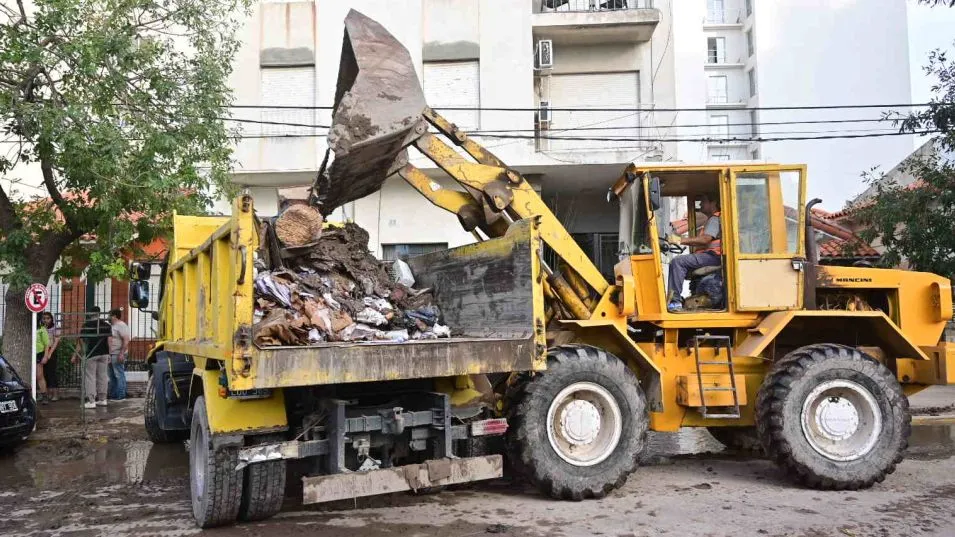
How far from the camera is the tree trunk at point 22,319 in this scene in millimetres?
10469

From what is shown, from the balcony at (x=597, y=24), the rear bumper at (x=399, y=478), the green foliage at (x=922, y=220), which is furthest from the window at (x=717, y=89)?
the rear bumper at (x=399, y=478)

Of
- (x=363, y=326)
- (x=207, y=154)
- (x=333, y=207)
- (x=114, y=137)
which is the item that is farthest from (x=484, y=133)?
(x=363, y=326)

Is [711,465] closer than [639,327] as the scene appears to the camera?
No

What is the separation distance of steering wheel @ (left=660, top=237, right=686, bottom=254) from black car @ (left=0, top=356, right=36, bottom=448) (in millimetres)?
7555

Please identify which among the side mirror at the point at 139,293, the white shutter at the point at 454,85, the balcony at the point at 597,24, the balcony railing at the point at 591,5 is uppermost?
the balcony railing at the point at 591,5

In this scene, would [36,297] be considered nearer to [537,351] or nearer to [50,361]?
[50,361]

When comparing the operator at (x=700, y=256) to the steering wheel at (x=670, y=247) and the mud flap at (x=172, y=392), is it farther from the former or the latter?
the mud flap at (x=172, y=392)

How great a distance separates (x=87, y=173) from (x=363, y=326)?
575cm

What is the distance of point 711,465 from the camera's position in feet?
23.8

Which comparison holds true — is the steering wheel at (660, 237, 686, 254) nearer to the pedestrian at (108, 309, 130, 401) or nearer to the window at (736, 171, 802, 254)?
the window at (736, 171, 802, 254)

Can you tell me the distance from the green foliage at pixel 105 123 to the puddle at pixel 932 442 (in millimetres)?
9511

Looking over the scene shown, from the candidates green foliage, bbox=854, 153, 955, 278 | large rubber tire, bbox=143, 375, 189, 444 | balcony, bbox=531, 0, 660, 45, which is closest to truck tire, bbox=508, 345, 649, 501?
large rubber tire, bbox=143, 375, 189, 444

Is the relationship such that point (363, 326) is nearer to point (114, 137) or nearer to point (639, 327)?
point (639, 327)

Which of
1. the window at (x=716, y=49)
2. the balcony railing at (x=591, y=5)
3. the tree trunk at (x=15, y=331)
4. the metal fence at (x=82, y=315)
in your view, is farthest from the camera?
the window at (x=716, y=49)
